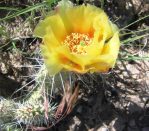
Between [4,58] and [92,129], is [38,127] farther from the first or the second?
[4,58]

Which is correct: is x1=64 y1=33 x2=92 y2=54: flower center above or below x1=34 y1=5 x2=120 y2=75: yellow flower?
below

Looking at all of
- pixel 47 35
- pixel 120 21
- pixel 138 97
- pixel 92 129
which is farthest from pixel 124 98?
pixel 47 35

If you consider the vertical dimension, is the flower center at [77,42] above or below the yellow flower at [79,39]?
below

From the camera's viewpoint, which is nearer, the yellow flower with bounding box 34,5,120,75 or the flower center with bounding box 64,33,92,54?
the yellow flower with bounding box 34,5,120,75

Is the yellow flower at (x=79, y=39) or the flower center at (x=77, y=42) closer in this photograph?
the yellow flower at (x=79, y=39)

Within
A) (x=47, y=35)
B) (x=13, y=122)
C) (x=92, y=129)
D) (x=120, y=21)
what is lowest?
(x=92, y=129)
